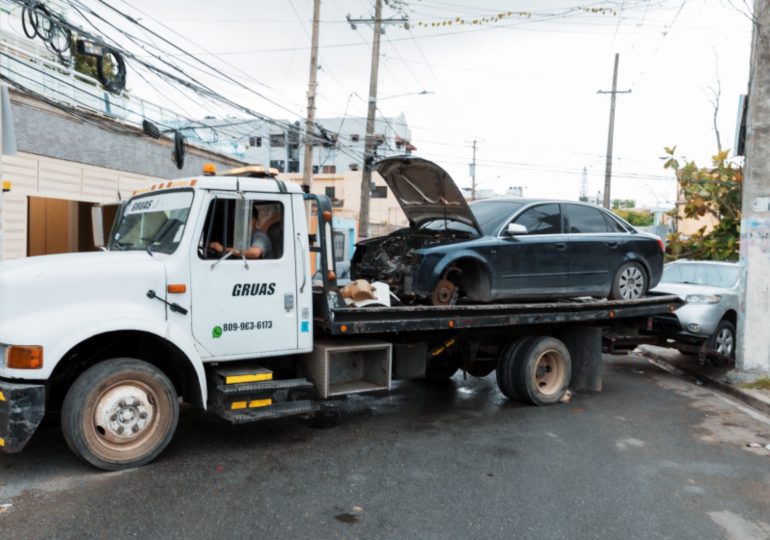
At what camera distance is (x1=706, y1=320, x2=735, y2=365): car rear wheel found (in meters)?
10.3

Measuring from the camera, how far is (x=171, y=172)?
1695 centimetres

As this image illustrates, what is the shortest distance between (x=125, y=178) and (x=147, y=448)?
11.4 m

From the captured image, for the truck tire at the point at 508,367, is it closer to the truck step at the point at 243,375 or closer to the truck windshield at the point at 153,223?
the truck step at the point at 243,375

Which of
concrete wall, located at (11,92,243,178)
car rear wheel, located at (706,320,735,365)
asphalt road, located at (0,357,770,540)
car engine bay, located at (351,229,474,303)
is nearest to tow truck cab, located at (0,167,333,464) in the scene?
asphalt road, located at (0,357,770,540)

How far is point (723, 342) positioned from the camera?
10.6m

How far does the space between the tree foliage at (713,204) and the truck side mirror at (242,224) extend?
13.6m

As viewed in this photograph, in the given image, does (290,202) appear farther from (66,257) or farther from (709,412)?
(709,412)

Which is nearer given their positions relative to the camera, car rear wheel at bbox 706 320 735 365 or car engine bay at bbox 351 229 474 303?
car engine bay at bbox 351 229 474 303

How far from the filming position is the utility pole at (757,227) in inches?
364

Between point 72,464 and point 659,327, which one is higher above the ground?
point 659,327

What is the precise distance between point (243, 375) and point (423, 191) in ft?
11.4

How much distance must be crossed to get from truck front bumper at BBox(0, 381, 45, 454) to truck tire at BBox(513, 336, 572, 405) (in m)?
5.31

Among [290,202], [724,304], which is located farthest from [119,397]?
[724,304]

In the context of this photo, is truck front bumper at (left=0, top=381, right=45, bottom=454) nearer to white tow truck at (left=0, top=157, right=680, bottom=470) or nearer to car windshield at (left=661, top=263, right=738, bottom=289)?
white tow truck at (left=0, top=157, right=680, bottom=470)
